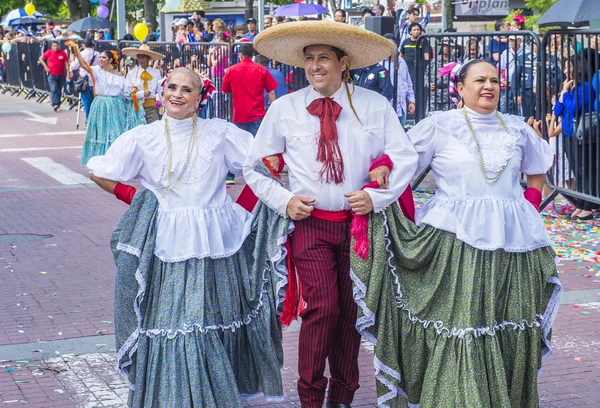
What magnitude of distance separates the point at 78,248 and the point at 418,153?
5.29 metres

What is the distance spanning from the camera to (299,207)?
15.5 feet

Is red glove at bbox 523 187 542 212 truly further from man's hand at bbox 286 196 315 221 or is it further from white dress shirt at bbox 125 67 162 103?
white dress shirt at bbox 125 67 162 103

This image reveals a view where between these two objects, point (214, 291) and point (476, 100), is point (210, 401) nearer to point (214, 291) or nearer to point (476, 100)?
point (214, 291)

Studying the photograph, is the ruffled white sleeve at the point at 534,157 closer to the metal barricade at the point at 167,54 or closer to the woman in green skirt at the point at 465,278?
the woman in green skirt at the point at 465,278

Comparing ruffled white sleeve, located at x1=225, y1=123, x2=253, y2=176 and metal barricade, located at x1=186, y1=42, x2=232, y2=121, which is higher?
metal barricade, located at x1=186, y1=42, x2=232, y2=121

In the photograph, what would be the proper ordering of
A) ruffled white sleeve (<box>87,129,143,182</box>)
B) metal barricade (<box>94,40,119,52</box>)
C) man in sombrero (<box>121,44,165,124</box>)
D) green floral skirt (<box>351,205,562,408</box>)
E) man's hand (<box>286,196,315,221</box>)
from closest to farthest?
green floral skirt (<box>351,205,562,408</box>) < man's hand (<box>286,196,315,221</box>) < ruffled white sleeve (<box>87,129,143,182</box>) < man in sombrero (<box>121,44,165,124</box>) < metal barricade (<box>94,40,119,52</box>)

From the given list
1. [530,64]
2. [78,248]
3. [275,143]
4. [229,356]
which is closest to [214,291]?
[229,356]

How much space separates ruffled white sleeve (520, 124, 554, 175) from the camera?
4.97 meters

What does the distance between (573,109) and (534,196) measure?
207 inches

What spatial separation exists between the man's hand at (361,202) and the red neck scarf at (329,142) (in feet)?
0.43

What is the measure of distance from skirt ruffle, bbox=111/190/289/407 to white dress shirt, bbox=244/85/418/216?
7.1 inches

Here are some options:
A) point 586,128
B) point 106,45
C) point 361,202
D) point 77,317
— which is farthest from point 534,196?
point 106,45

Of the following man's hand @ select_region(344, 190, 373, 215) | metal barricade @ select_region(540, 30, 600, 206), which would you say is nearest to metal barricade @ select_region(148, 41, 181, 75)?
metal barricade @ select_region(540, 30, 600, 206)

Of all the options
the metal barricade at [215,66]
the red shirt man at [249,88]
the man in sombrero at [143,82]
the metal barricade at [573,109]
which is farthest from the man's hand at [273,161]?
the metal barricade at [215,66]
